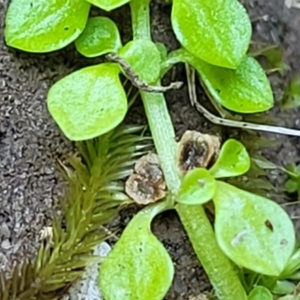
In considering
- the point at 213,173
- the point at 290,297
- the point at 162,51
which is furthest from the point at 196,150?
the point at 290,297

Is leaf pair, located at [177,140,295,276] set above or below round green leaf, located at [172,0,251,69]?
below

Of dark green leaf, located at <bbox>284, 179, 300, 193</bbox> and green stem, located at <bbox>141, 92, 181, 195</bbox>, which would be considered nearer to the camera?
green stem, located at <bbox>141, 92, 181, 195</bbox>

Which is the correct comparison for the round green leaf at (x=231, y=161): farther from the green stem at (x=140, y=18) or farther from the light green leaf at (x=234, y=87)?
the green stem at (x=140, y=18)

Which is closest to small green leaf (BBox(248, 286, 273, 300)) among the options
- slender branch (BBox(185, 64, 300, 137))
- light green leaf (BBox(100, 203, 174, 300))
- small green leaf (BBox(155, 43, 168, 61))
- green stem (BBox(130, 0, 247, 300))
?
green stem (BBox(130, 0, 247, 300))

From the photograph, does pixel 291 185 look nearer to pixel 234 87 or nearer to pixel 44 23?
pixel 234 87

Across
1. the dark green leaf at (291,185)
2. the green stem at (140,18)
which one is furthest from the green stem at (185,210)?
the dark green leaf at (291,185)

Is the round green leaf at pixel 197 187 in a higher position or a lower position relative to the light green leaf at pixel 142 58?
lower

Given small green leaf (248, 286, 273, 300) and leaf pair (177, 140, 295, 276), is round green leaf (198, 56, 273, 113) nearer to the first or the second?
leaf pair (177, 140, 295, 276)

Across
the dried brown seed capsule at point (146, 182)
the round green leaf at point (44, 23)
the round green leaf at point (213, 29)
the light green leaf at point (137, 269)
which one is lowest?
the light green leaf at point (137, 269)
